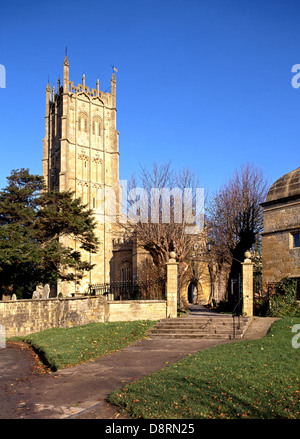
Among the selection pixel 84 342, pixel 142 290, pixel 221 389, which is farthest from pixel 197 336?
pixel 142 290

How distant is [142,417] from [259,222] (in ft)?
73.2

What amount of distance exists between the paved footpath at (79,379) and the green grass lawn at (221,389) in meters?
0.58

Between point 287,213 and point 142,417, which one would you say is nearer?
point 142,417

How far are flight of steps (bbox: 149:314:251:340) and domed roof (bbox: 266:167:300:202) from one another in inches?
261

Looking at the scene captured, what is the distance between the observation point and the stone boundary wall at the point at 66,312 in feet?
58.3

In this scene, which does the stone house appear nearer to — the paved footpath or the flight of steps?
the flight of steps

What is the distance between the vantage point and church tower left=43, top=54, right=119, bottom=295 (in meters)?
52.2

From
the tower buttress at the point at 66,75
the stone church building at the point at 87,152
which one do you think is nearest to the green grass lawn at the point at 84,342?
the stone church building at the point at 87,152

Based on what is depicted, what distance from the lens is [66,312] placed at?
18.0 metres

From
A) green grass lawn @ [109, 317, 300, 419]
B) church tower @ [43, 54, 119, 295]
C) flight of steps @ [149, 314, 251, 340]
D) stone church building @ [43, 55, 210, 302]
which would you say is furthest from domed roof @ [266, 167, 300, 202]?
church tower @ [43, 54, 119, 295]

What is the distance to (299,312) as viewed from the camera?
17.0m

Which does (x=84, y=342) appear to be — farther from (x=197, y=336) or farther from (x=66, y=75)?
(x=66, y=75)
